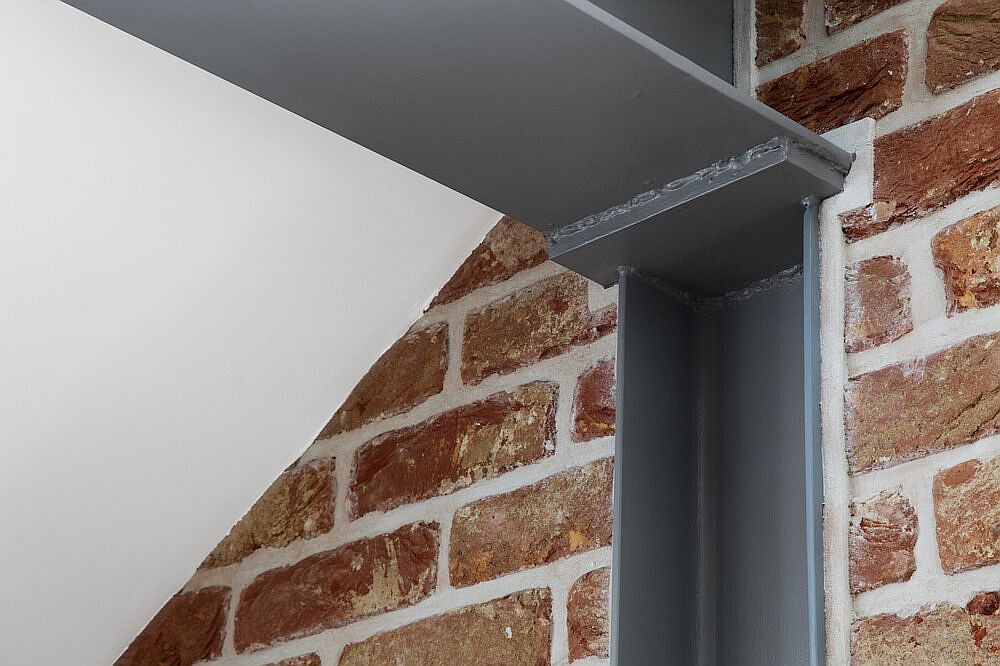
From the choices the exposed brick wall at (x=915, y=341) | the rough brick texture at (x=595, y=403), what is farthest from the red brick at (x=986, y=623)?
the rough brick texture at (x=595, y=403)

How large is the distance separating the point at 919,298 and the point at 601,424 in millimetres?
400

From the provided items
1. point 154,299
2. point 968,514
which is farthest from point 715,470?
point 154,299

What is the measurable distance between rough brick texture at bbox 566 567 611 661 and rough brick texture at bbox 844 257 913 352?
1.20 ft

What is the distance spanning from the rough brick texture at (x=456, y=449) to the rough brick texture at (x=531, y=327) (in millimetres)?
40

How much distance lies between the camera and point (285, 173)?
1.39 meters

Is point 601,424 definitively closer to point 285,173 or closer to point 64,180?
point 285,173

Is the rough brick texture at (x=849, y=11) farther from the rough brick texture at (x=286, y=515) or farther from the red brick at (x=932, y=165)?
the rough brick texture at (x=286, y=515)

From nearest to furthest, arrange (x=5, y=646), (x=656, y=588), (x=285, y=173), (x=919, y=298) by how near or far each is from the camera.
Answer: (x=919, y=298), (x=656, y=588), (x=285, y=173), (x=5, y=646)

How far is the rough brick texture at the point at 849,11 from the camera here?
3.79 ft

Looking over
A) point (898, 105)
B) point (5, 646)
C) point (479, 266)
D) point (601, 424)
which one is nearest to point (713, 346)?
point (601, 424)

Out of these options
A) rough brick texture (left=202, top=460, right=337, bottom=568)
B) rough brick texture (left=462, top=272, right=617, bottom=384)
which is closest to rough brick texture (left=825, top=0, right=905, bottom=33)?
rough brick texture (left=462, top=272, right=617, bottom=384)

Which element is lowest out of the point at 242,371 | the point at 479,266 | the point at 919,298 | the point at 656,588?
the point at 656,588

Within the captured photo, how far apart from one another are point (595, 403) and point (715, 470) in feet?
0.61

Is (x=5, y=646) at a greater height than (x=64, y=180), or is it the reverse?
(x=64, y=180)
